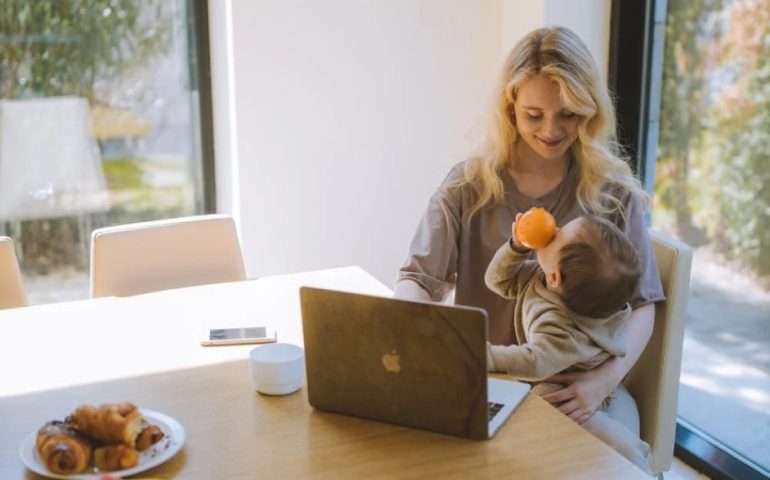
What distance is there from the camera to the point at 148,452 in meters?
1.36

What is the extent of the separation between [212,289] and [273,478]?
93 cm

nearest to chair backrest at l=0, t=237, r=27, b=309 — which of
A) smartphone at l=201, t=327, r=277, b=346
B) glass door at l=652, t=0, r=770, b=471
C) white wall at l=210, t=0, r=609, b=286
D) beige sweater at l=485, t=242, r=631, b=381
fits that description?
smartphone at l=201, t=327, r=277, b=346

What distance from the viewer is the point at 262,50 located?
306cm

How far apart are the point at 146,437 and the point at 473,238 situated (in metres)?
0.99

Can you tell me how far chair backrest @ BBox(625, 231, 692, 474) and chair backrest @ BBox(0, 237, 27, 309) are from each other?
1473 mm

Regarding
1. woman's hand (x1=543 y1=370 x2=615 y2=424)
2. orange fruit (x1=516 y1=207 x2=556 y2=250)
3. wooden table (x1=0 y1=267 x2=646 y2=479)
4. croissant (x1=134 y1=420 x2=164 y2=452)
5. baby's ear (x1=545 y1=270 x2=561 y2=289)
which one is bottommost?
woman's hand (x1=543 y1=370 x2=615 y2=424)

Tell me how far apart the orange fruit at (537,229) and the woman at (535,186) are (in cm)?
34

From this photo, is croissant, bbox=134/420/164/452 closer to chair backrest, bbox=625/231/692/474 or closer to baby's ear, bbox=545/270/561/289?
baby's ear, bbox=545/270/561/289

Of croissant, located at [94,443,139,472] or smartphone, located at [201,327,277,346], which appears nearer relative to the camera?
croissant, located at [94,443,139,472]

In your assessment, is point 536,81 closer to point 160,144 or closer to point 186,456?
point 186,456

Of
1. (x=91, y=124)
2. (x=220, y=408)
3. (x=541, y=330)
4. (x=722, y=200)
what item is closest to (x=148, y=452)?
(x=220, y=408)

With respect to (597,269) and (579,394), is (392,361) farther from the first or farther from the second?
(579,394)

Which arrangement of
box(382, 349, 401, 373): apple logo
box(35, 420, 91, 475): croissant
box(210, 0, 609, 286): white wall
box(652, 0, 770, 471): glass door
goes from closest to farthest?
box(35, 420, 91, 475): croissant < box(382, 349, 401, 373): apple logo < box(652, 0, 770, 471): glass door < box(210, 0, 609, 286): white wall

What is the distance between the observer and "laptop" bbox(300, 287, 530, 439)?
4.47 feet
